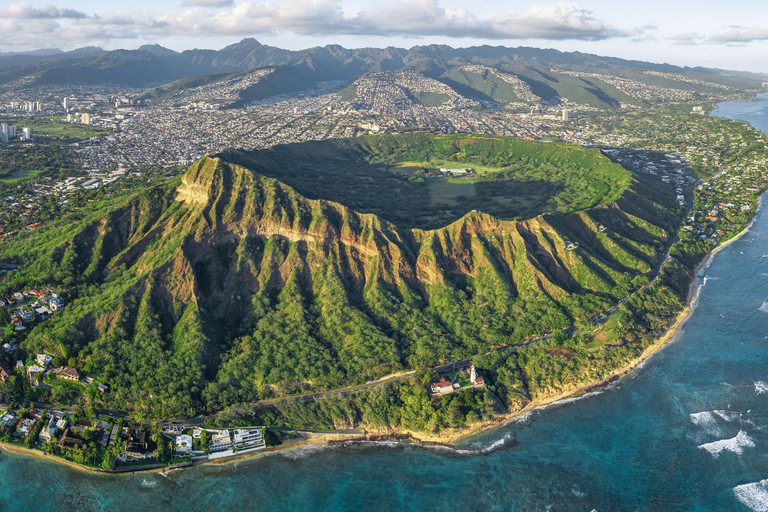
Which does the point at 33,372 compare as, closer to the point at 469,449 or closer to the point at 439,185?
the point at 469,449

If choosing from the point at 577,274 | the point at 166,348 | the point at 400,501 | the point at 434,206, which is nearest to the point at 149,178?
the point at 434,206

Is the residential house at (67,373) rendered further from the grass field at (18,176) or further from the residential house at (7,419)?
the grass field at (18,176)

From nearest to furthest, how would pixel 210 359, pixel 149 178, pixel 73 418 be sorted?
pixel 73 418 → pixel 210 359 → pixel 149 178

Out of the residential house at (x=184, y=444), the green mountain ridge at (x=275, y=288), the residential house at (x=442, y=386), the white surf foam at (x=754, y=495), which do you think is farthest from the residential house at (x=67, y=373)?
the white surf foam at (x=754, y=495)

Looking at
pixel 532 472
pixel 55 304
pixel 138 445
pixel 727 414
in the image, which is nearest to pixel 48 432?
pixel 138 445

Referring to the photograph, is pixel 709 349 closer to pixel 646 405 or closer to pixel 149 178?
pixel 646 405
